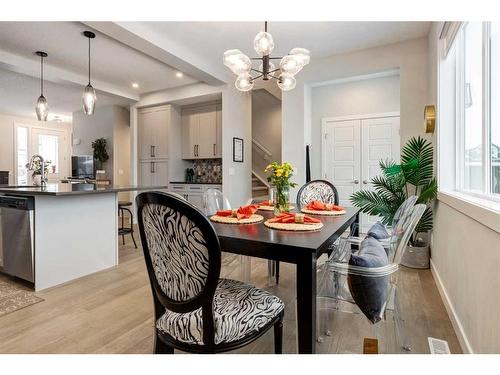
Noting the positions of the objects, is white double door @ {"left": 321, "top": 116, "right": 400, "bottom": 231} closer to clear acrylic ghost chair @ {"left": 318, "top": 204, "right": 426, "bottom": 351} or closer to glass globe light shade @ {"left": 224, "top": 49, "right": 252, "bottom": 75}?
glass globe light shade @ {"left": 224, "top": 49, "right": 252, "bottom": 75}

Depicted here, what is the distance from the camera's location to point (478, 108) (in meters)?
1.97

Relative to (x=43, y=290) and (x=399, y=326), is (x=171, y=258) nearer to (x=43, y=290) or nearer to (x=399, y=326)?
(x=399, y=326)

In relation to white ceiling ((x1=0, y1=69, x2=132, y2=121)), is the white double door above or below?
below

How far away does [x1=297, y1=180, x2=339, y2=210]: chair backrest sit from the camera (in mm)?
2992

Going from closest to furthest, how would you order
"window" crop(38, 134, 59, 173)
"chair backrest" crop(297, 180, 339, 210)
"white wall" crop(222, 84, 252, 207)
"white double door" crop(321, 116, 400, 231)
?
"chair backrest" crop(297, 180, 339, 210) < "white double door" crop(321, 116, 400, 231) < "white wall" crop(222, 84, 252, 207) < "window" crop(38, 134, 59, 173)

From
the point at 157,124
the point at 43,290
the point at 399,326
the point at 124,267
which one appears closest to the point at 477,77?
the point at 399,326

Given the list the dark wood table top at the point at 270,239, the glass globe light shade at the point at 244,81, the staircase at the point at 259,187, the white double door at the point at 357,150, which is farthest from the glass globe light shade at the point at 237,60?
the staircase at the point at 259,187

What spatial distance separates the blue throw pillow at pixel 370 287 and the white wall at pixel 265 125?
17.3 feet

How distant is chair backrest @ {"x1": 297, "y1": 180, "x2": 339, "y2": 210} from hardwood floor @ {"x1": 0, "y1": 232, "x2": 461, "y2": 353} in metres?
0.85

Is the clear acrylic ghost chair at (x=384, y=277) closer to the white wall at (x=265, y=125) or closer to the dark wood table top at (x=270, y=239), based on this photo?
the dark wood table top at (x=270, y=239)

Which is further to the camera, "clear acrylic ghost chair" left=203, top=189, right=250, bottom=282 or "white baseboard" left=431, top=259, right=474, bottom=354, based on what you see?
"clear acrylic ghost chair" left=203, top=189, right=250, bottom=282

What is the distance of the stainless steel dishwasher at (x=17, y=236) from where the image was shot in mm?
2455

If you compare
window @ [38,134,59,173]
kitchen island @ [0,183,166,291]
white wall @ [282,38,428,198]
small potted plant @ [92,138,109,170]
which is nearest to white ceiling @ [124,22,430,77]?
white wall @ [282,38,428,198]

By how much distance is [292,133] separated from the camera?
4.44 m
